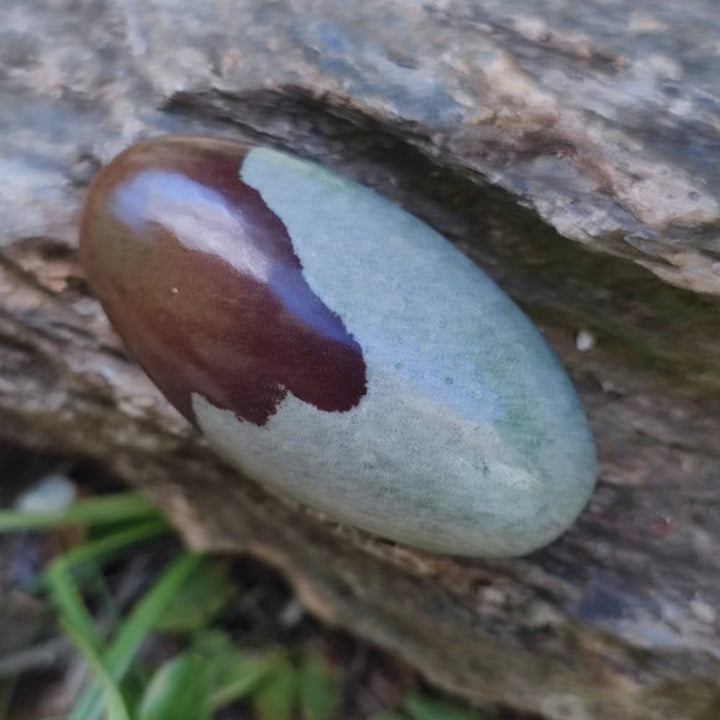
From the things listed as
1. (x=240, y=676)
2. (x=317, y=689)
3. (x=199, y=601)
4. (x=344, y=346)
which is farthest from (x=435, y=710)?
(x=344, y=346)

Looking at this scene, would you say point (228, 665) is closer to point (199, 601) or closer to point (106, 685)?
point (199, 601)

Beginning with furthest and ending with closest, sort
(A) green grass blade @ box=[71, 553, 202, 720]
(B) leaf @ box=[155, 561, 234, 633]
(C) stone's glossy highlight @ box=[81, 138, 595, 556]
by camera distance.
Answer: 1. (B) leaf @ box=[155, 561, 234, 633]
2. (A) green grass blade @ box=[71, 553, 202, 720]
3. (C) stone's glossy highlight @ box=[81, 138, 595, 556]

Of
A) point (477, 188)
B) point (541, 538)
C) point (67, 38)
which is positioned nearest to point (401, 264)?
point (477, 188)

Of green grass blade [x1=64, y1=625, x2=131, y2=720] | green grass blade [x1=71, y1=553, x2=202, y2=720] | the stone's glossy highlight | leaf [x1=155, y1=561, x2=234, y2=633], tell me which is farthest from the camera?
leaf [x1=155, y1=561, x2=234, y2=633]

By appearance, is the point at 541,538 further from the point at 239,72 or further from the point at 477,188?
the point at 239,72

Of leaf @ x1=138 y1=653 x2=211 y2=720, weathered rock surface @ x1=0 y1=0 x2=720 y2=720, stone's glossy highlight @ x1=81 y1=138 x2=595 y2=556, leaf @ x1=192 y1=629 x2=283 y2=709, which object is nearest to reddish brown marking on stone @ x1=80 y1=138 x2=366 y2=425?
stone's glossy highlight @ x1=81 y1=138 x2=595 y2=556

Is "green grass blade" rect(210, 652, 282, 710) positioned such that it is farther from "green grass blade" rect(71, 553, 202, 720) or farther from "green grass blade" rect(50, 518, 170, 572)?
"green grass blade" rect(50, 518, 170, 572)

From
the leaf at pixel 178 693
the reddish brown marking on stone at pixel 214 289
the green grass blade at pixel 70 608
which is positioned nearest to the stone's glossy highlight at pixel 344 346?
the reddish brown marking on stone at pixel 214 289
